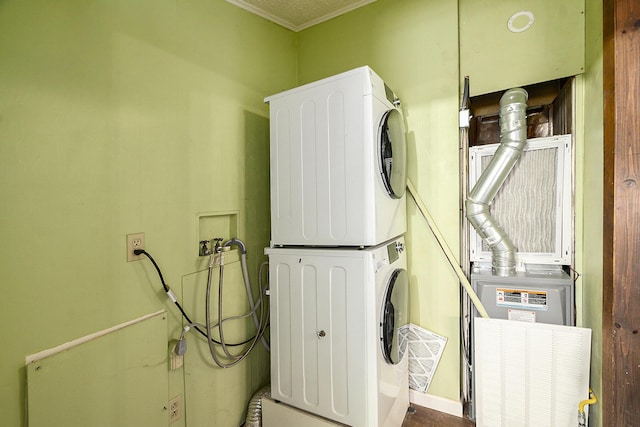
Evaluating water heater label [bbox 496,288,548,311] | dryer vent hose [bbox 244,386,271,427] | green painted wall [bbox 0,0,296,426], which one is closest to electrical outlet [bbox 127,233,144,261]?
green painted wall [bbox 0,0,296,426]

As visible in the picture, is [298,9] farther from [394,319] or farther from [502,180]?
[394,319]

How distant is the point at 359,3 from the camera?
2186 millimetres

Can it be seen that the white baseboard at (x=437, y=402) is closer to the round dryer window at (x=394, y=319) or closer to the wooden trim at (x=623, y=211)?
the round dryer window at (x=394, y=319)

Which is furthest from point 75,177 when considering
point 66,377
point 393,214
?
point 393,214

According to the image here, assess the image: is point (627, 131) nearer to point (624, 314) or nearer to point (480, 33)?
point (624, 314)

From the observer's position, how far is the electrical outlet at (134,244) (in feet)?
4.56

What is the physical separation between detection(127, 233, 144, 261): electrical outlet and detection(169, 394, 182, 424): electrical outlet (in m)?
0.81

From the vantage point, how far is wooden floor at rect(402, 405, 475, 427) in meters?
1.83

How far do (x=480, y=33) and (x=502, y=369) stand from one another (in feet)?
6.56

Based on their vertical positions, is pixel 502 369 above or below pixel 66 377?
below

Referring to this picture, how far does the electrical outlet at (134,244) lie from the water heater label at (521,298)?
1984mm

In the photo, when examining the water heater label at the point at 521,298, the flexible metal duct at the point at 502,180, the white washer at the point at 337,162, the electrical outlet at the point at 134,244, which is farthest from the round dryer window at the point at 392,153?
the electrical outlet at the point at 134,244

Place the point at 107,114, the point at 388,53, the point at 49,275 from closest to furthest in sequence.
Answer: the point at 49,275, the point at 107,114, the point at 388,53

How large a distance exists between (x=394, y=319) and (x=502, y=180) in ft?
3.40
